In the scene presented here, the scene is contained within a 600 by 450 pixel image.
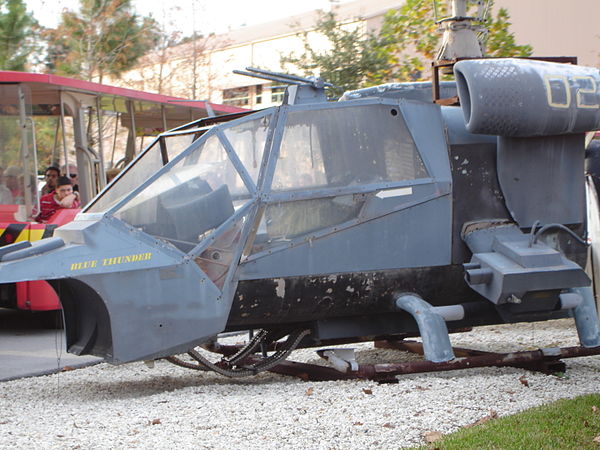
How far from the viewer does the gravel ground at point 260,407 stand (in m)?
5.07

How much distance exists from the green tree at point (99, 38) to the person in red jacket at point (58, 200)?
16091 millimetres

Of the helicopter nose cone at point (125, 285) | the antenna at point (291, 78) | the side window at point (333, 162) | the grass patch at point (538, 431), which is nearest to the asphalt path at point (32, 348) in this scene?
the helicopter nose cone at point (125, 285)

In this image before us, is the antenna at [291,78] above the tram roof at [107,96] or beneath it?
beneath

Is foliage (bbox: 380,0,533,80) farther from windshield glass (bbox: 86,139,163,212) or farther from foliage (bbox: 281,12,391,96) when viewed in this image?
windshield glass (bbox: 86,139,163,212)

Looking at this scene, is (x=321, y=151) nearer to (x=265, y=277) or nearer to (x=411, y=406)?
(x=265, y=277)

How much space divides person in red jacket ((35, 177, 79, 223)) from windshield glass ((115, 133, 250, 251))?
4.96 meters

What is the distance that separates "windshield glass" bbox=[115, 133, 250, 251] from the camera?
20.6 ft

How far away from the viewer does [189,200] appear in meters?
6.33

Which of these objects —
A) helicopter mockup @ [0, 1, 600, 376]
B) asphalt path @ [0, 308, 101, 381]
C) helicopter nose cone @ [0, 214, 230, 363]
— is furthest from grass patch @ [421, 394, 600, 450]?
asphalt path @ [0, 308, 101, 381]

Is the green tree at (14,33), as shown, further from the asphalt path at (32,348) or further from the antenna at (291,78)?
the antenna at (291,78)

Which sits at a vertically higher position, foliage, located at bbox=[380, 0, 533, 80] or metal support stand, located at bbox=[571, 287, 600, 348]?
foliage, located at bbox=[380, 0, 533, 80]

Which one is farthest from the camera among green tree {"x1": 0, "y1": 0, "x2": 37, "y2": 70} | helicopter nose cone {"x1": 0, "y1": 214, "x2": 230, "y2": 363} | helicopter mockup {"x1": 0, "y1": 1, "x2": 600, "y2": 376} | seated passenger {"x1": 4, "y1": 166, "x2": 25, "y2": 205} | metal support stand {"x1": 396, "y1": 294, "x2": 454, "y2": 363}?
green tree {"x1": 0, "y1": 0, "x2": 37, "y2": 70}

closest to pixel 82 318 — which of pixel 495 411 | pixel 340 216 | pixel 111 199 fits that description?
pixel 111 199

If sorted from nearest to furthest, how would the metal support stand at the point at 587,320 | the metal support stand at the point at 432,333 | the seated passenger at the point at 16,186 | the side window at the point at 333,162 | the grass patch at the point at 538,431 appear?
the grass patch at the point at 538,431 < the side window at the point at 333,162 < the metal support stand at the point at 432,333 < the metal support stand at the point at 587,320 < the seated passenger at the point at 16,186
